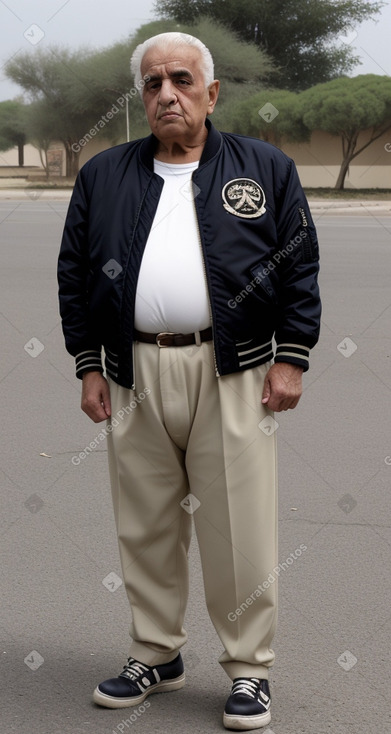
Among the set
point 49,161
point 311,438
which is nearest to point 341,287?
point 311,438

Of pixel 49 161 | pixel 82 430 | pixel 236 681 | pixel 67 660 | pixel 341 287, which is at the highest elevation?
pixel 236 681

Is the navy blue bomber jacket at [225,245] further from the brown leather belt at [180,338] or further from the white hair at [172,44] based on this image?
the white hair at [172,44]

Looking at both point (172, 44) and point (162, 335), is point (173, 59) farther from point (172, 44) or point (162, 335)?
Answer: point (162, 335)

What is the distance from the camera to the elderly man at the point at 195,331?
10.6 ft

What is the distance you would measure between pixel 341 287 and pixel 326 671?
897cm

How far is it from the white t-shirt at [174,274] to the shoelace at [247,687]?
3.52 feet

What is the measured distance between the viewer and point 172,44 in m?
3.23

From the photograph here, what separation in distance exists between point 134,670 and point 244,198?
1.50 m

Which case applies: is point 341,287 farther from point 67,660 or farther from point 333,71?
point 333,71

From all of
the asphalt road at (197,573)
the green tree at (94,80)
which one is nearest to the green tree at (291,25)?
the green tree at (94,80)

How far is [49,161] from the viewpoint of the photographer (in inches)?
2625

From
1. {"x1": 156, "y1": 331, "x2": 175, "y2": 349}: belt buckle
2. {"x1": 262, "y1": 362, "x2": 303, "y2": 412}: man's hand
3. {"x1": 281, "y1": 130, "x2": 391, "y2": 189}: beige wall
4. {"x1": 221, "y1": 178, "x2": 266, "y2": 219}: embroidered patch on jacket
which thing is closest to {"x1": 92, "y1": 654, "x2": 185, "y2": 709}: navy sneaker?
{"x1": 262, "y1": 362, "x2": 303, "y2": 412}: man's hand

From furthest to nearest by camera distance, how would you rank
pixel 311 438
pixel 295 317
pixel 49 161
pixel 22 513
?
1. pixel 49 161
2. pixel 311 438
3. pixel 22 513
4. pixel 295 317

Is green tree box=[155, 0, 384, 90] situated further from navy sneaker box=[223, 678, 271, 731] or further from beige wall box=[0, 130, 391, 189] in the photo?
navy sneaker box=[223, 678, 271, 731]
